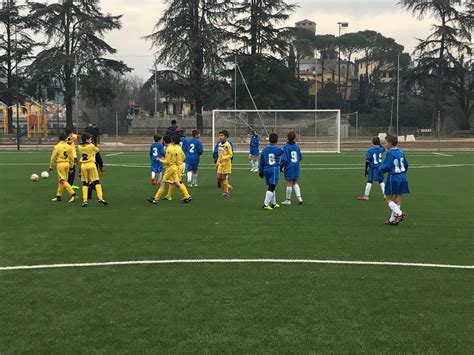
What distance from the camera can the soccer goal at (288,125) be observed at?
36250 mm

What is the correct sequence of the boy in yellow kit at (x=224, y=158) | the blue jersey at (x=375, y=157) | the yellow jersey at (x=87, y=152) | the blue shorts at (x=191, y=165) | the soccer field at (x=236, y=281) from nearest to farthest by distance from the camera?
the soccer field at (x=236, y=281) → the yellow jersey at (x=87, y=152) → the blue jersey at (x=375, y=157) → the boy in yellow kit at (x=224, y=158) → the blue shorts at (x=191, y=165)

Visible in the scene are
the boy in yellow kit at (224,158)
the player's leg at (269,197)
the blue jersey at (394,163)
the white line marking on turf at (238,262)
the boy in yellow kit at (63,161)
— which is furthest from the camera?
the boy in yellow kit at (224,158)

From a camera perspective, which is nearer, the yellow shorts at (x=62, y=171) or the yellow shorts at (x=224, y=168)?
the yellow shorts at (x=62, y=171)

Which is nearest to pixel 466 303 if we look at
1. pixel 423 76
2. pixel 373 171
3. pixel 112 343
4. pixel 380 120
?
pixel 112 343

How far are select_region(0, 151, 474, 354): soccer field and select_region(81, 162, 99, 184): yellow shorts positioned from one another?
72 centimetres

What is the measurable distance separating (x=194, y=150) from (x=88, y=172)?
171 inches

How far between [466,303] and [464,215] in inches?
239

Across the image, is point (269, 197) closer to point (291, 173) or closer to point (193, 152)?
point (291, 173)

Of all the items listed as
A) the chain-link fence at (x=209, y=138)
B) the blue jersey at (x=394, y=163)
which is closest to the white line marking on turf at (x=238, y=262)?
the blue jersey at (x=394, y=163)

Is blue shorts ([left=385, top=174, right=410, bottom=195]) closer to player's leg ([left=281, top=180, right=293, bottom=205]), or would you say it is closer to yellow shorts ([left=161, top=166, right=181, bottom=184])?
player's leg ([left=281, top=180, right=293, bottom=205])

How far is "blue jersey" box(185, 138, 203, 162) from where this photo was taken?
15.9 meters

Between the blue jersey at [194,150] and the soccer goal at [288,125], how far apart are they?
63.9 feet

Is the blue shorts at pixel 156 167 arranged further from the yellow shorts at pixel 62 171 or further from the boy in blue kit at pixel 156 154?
the yellow shorts at pixel 62 171

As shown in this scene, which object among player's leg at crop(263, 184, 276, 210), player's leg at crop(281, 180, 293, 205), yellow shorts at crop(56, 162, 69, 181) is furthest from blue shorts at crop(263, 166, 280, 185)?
yellow shorts at crop(56, 162, 69, 181)
